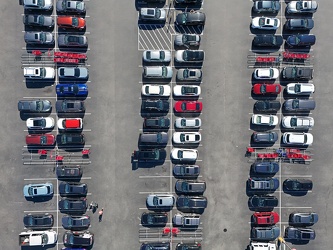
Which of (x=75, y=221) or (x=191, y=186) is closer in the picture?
(x=75, y=221)

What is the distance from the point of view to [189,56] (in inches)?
1623

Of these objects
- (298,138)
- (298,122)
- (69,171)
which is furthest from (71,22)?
(298,138)

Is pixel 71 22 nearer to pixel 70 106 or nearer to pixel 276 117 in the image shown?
pixel 70 106

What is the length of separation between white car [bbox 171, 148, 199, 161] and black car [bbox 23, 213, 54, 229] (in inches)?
662

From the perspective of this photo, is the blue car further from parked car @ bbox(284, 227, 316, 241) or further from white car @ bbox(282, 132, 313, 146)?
parked car @ bbox(284, 227, 316, 241)

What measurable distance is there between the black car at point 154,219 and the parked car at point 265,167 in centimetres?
1252

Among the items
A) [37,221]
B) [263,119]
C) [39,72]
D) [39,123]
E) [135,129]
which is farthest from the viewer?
[135,129]

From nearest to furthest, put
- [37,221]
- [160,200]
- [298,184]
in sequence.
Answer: [37,221], [160,200], [298,184]

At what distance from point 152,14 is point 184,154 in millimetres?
17337

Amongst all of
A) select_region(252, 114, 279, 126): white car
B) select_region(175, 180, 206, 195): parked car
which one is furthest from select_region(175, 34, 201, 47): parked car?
select_region(175, 180, 206, 195): parked car

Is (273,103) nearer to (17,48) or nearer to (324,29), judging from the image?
(324,29)

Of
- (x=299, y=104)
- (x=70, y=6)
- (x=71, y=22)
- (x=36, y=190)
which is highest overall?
(x=70, y=6)

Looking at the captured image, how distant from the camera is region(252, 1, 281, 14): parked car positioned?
1633 inches

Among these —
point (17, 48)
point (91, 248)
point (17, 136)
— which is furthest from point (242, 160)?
point (17, 48)
